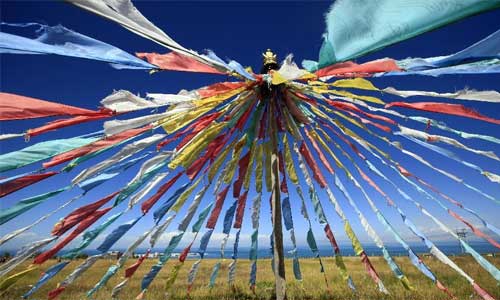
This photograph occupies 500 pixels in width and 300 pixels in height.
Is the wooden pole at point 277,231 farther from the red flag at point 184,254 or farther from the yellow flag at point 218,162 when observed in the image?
the red flag at point 184,254

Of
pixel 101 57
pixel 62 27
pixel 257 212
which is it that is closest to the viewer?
pixel 62 27

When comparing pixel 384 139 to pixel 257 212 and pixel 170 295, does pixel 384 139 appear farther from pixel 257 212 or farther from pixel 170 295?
pixel 170 295

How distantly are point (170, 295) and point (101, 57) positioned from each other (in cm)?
638

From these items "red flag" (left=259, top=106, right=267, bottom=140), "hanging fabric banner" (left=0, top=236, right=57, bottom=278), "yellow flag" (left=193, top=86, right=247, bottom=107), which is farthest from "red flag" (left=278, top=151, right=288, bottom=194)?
"hanging fabric banner" (left=0, top=236, right=57, bottom=278)

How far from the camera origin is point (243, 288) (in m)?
8.78

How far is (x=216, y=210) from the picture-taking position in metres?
6.01

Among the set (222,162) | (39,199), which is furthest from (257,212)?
(39,199)

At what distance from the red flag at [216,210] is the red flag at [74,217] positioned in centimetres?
235

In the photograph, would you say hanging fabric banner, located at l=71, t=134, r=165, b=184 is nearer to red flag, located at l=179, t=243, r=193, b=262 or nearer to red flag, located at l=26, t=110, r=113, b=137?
red flag, located at l=26, t=110, r=113, b=137

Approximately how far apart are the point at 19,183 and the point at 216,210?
354cm

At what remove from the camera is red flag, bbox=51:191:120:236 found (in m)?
3.69

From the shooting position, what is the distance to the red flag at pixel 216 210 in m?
5.98

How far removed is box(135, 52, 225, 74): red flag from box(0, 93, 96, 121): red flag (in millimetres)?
988

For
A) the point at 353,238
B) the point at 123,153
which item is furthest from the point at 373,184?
the point at 123,153
